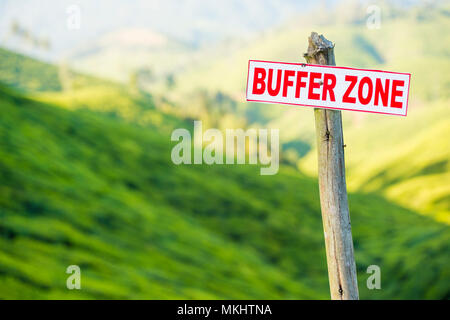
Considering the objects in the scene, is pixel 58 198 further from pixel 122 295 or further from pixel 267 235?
pixel 267 235

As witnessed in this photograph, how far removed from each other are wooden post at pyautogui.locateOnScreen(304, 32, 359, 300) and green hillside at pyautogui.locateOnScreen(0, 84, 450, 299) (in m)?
19.1

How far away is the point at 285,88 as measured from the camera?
582 centimetres

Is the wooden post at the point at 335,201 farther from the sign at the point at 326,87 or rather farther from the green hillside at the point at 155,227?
the green hillside at the point at 155,227

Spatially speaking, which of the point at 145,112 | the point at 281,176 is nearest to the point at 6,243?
the point at 281,176

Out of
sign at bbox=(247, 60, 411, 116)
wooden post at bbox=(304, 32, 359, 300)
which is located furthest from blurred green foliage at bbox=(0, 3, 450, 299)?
sign at bbox=(247, 60, 411, 116)

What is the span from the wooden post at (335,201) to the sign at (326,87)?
18cm

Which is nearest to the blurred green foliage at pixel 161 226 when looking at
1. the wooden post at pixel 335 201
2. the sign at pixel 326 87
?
the wooden post at pixel 335 201

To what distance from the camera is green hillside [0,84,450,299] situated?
31172 mm

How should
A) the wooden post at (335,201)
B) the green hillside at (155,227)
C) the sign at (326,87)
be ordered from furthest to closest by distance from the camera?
the green hillside at (155,227), the wooden post at (335,201), the sign at (326,87)

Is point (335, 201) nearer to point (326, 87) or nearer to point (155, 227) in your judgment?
point (326, 87)

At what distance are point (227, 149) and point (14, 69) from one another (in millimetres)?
111036

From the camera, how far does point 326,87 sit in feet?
19.0

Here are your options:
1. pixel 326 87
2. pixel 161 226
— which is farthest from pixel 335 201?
pixel 161 226

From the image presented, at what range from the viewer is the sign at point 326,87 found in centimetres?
571
